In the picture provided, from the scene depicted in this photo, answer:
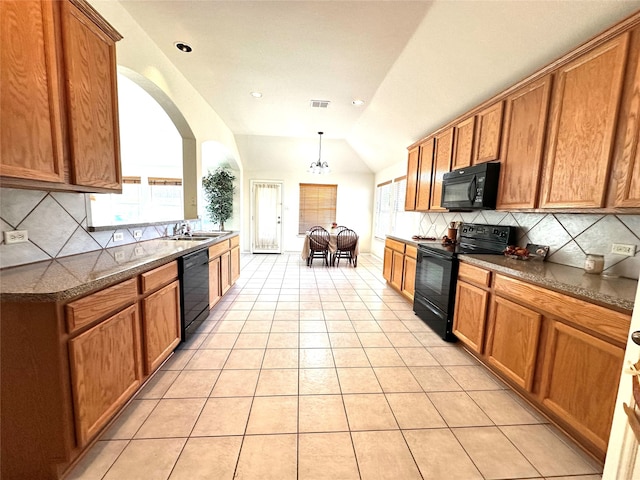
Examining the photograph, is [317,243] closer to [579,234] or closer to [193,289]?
[193,289]

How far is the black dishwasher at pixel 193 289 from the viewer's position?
2162 millimetres

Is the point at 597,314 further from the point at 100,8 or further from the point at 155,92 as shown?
the point at 155,92

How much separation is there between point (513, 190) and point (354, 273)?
3.33 metres

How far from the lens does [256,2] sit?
1897 mm

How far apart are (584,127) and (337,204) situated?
5.63 meters

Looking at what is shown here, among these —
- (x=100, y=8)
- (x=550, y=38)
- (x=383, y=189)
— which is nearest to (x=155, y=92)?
(x=100, y=8)

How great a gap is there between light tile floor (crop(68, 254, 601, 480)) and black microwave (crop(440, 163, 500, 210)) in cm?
138

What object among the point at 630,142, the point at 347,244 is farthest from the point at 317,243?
the point at 630,142

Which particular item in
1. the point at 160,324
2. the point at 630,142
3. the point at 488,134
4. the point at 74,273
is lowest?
the point at 160,324

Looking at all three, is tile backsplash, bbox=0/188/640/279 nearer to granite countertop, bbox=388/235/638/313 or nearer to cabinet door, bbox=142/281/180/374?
granite countertop, bbox=388/235/638/313

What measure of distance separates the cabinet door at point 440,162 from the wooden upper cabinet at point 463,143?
0.09m

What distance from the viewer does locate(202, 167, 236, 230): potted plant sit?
579cm

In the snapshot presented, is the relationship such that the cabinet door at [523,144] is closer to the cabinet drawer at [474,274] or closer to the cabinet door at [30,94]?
the cabinet drawer at [474,274]

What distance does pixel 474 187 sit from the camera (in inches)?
96.2
